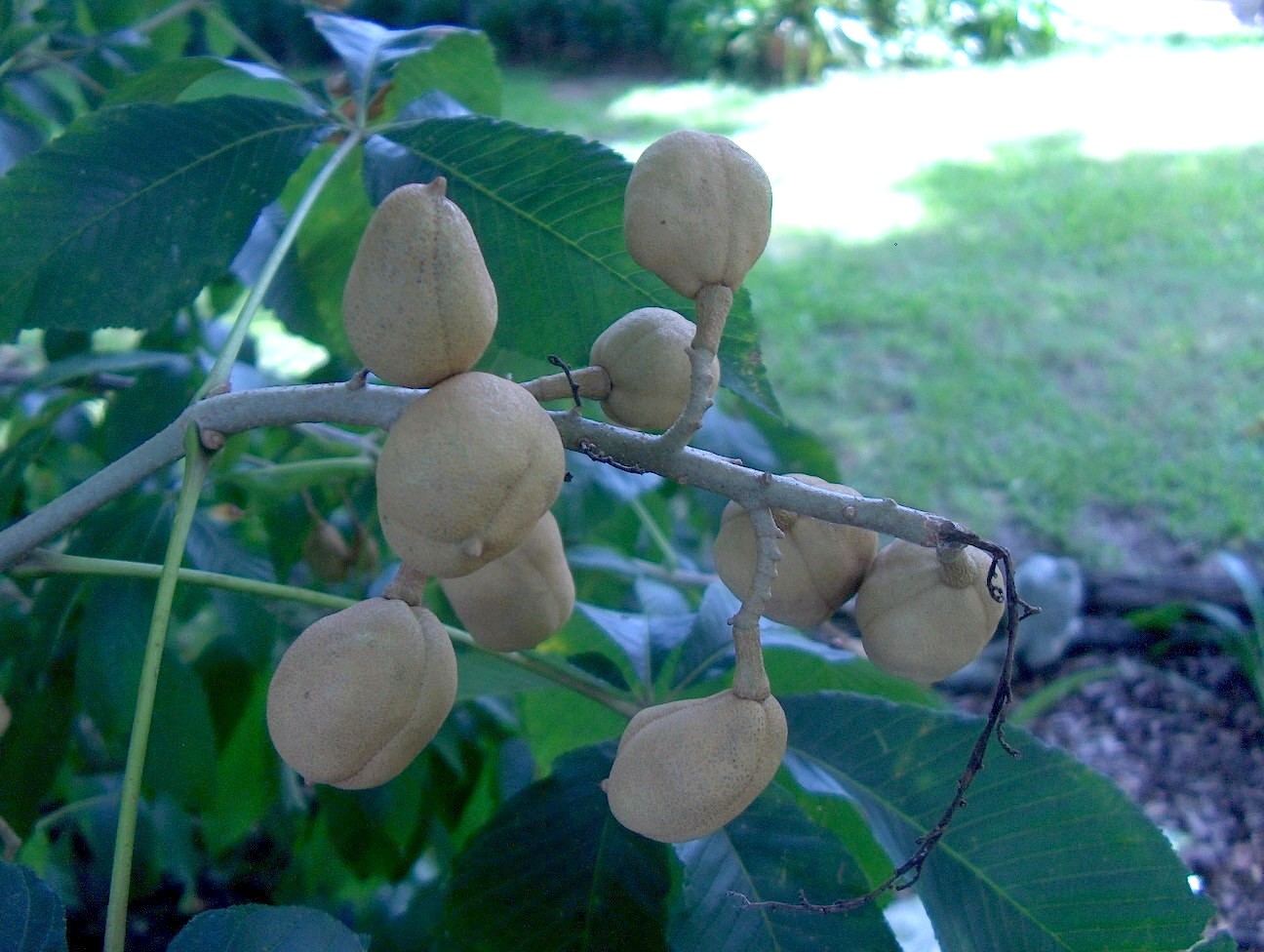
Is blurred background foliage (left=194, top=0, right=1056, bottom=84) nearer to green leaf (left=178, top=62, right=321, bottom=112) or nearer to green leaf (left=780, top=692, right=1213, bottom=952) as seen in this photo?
green leaf (left=178, top=62, right=321, bottom=112)

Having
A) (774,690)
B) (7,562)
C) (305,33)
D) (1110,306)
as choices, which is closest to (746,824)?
(774,690)

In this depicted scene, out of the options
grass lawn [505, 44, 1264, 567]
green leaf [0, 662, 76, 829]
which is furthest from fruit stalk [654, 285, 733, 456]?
grass lawn [505, 44, 1264, 567]

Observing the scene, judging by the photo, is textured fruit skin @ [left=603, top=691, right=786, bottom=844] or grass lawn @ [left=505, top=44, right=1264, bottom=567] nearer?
textured fruit skin @ [left=603, top=691, right=786, bottom=844]

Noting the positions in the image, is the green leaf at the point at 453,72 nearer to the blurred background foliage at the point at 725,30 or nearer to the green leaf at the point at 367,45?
the green leaf at the point at 367,45

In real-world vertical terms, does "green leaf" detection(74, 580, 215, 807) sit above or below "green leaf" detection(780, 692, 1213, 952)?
below

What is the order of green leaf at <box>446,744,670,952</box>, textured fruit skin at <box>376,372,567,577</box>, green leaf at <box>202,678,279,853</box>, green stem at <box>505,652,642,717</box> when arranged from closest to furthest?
textured fruit skin at <box>376,372,567,577</box> → green leaf at <box>446,744,670,952</box> → green stem at <box>505,652,642,717</box> → green leaf at <box>202,678,279,853</box>

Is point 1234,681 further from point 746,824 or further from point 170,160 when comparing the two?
point 170,160
